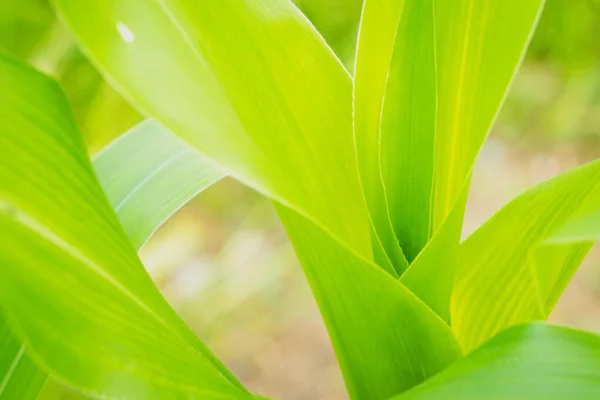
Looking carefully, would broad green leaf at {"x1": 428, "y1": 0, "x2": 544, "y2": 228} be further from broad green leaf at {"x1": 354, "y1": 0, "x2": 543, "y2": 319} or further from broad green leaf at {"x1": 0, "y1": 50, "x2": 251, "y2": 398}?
broad green leaf at {"x1": 0, "y1": 50, "x2": 251, "y2": 398}

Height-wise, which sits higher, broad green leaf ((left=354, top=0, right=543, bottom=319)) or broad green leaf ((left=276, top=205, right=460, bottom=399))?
broad green leaf ((left=354, top=0, right=543, bottom=319))

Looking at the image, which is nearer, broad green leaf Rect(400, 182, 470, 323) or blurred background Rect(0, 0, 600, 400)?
broad green leaf Rect(400, 182, 470, 323)

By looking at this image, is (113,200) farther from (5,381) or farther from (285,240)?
(285,240)

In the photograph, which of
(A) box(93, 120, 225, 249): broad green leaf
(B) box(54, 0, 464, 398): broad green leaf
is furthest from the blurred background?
(B) box(54, 0, 464, 398): broad green leaf

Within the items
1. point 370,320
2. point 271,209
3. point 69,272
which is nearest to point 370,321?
point 370,320

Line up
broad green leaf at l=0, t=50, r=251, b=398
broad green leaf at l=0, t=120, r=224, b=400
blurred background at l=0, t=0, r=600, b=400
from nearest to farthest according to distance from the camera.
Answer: broad green leaf at l=0, t=50, r=251, b=398
broad green leaf at l=0, t=120, r=224, b=400
blurred background at l=0, t=0, r=600, b=400

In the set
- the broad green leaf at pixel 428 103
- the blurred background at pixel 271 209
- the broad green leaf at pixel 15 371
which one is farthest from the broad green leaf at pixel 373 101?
the blurred background at pixel 271 209

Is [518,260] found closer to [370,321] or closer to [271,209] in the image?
[370,321]
